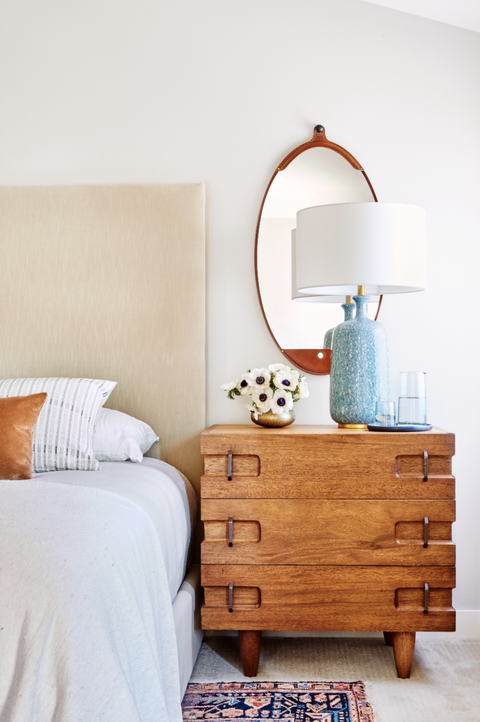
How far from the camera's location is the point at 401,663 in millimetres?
1960

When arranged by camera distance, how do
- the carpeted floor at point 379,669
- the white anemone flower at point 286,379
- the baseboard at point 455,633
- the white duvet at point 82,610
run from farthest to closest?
the baseboard at point 455,633 → the white anemone flower at point 286,379 → the carpeted floor at point 379,669 → the white duvet at point 82,610

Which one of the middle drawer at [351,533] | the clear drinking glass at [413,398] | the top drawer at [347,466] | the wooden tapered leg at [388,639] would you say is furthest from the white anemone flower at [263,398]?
the wooden tapered leg at [388,639]

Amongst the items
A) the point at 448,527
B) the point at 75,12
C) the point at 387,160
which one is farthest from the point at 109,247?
the point at 448,527

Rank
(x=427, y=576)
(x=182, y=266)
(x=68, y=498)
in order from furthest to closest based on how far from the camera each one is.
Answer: (x=182, y=266) < (x=427, y=576) < (x=68, y=498)

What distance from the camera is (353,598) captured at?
190 cm

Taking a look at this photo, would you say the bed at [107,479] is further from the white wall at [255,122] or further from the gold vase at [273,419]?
the gold vase at [273,419]

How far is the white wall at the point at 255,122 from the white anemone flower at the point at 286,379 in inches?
10.9

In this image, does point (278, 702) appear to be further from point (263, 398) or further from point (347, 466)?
point (263, 398)

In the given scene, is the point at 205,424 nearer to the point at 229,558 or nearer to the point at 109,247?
the point at 229,558

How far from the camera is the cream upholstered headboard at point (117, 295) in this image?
237 cm

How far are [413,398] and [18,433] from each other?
125 cm

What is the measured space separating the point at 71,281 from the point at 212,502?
1.05 metres

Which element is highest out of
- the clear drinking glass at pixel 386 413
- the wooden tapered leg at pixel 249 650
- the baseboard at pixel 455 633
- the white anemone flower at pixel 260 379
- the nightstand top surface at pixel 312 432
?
the white anemone flower at pixel 260 379

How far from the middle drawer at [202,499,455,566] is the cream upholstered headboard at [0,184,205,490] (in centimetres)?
51
